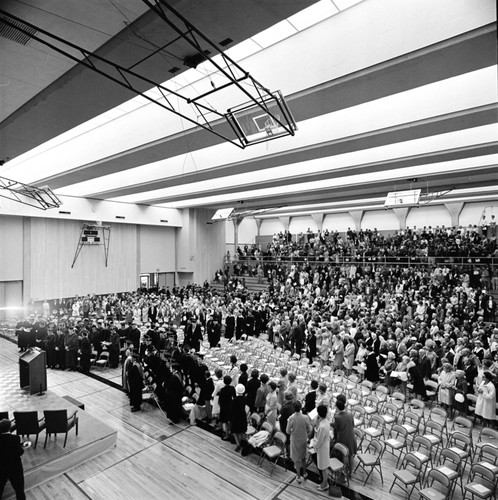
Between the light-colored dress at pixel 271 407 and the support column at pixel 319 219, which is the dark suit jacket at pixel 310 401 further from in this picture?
the support column at pixel 319 219

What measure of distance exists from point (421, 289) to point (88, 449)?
641 inches

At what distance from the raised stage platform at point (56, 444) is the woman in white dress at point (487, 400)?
802 cm

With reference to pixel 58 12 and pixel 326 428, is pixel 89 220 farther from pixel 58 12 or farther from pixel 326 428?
pixel 326 428

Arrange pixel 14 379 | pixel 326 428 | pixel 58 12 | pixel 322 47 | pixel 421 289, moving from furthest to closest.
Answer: pixel 421 289
pixel 14 379
pixel 322 47
pixel 326 428
pixel 58 12

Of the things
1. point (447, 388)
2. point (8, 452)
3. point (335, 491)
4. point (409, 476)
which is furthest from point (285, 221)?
point (8, 452)

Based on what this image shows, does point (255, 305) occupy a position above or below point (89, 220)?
below

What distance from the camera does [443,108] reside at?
8.51m

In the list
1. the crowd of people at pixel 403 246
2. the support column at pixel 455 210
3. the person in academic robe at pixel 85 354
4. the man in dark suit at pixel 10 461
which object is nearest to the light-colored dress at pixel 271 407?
the man in dark suit at pixel 10 461

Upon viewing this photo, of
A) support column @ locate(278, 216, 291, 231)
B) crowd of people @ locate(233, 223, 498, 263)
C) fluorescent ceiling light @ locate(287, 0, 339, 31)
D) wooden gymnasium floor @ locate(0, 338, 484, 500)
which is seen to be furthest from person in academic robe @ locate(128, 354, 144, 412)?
support column @ locate(278, 216, 291, 231)

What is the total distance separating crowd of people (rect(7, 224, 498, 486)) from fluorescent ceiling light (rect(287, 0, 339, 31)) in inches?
271

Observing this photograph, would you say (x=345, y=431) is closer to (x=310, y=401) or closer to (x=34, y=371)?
(x=310, y=401)

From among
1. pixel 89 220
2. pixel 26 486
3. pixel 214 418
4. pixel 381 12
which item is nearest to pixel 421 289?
pixel 214 418

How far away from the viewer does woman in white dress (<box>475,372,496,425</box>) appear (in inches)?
299

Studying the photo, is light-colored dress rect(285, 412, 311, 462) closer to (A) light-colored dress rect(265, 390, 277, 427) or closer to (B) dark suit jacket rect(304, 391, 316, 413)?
(A) light-colored dress rect(265, 390, 277, 427)
